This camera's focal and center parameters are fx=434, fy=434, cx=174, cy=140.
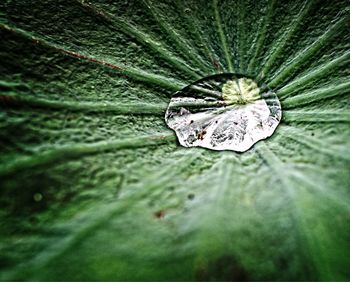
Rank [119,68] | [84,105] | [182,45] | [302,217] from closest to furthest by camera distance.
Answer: [302,217] → [84,105] → [119,68] → [182,45]

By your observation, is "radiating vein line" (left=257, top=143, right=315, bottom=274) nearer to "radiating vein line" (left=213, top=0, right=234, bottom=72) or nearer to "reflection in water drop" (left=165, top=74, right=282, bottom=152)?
"reflection in water drop" (left=165, top=74, right=282, bottom=152)

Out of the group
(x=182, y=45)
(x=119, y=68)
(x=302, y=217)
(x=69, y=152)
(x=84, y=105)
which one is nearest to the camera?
(x=302, y=217)

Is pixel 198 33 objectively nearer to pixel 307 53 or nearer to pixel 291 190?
pixel 307 53

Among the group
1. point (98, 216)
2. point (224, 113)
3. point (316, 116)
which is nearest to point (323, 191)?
point (316, 116)

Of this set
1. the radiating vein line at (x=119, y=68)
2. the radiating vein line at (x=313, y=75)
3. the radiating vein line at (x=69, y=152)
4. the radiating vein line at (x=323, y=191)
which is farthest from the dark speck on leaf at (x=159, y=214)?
the radiating vein line at (x=313, y=75)

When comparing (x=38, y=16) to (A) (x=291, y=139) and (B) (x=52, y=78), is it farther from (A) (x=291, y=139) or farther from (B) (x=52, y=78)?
(A) (x=291, y=139)

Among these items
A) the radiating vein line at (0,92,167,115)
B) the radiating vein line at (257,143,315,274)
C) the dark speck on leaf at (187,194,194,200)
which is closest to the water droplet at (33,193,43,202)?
the radiating vein line at (0,92,167,115)

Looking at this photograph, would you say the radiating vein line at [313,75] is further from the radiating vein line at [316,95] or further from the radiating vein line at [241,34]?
the radiating vein line at [241,34]
